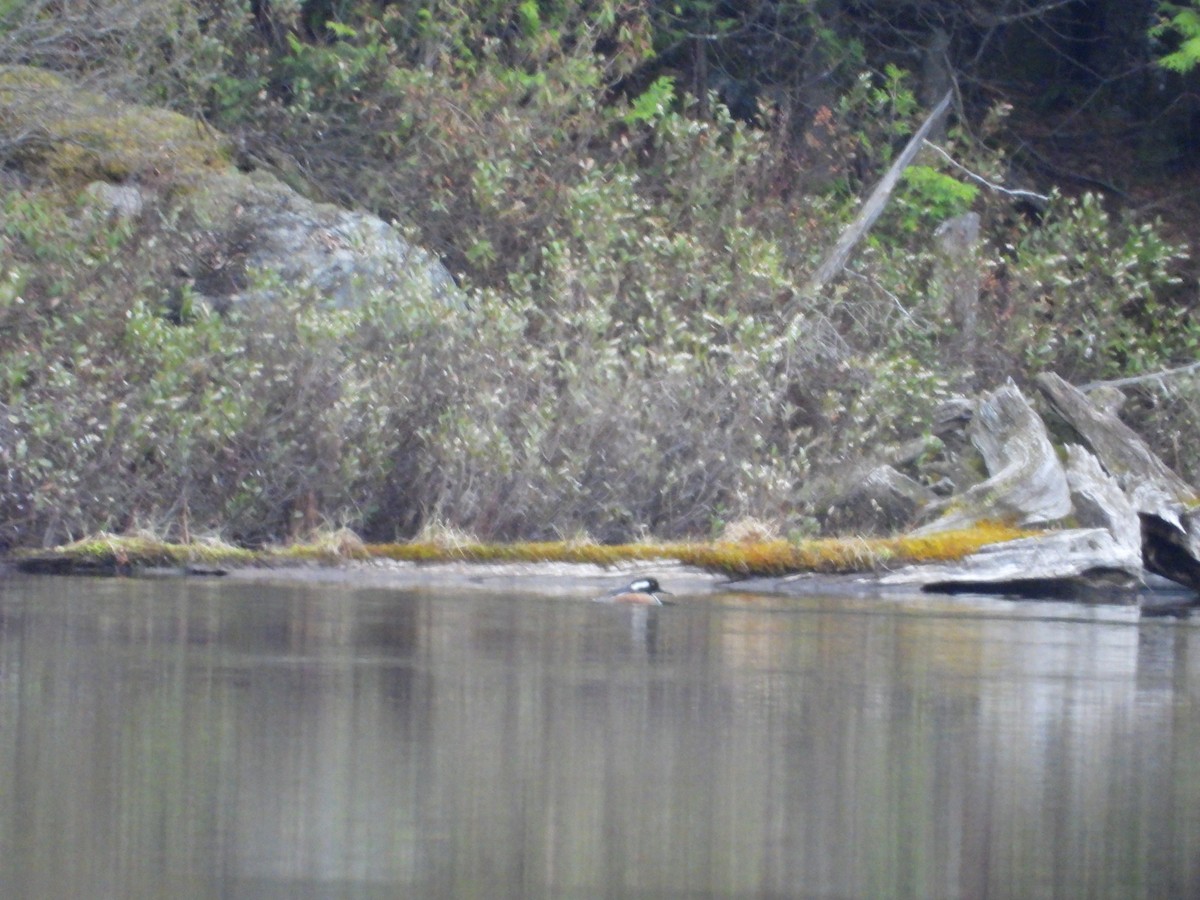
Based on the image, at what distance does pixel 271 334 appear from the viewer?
15.5m

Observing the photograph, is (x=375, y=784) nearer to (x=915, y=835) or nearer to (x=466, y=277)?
(x=915, y=835)

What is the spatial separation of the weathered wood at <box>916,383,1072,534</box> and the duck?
282 cm

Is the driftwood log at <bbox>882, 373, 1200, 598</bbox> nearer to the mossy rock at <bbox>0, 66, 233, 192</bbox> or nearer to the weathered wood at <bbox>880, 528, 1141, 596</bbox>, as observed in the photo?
the weathered wood at <bbox>880, 528, 1141, 596</bbox>

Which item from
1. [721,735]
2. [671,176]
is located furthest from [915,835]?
[671,176]

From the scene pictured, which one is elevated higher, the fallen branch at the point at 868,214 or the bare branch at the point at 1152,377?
the fallen branch at the point at 868,214

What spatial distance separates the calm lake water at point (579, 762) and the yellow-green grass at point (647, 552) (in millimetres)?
3411

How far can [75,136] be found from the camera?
18.1 metres

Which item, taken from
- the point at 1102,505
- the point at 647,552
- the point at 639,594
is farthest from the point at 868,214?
the point at 639,594

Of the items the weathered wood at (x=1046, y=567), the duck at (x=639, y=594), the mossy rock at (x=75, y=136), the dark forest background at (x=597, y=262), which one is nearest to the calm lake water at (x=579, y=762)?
the duck at (x=639, y=594)

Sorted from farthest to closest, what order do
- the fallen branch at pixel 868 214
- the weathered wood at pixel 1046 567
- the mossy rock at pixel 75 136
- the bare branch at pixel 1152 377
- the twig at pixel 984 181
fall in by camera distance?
the twig at pixel 984 181
the fallen branch at pixel 868 214
the bare branch at pixel 1152 377
the mossy rock at pixel 75 136
the weathered wood at pixel 1046 567

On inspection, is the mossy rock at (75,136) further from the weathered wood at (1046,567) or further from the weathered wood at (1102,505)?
the weathered wood at (1102,505)

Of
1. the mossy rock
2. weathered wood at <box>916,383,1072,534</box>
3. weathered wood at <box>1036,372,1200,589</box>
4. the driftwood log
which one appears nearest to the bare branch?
weathered wood at <box>1036,372,1200,589</box>

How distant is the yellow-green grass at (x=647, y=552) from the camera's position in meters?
13.7

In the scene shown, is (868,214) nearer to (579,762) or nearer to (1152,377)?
(1152,377)
